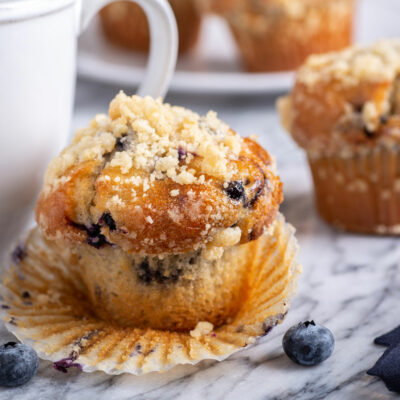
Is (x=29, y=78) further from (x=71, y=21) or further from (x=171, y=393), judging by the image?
(x=171, y=393)

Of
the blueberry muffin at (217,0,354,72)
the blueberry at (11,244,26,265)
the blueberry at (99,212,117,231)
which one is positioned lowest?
the blueberry at (11,244,26,265)

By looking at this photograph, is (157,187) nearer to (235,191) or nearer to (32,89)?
(235,191)

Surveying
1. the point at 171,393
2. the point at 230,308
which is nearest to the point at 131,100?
the point at 230,308

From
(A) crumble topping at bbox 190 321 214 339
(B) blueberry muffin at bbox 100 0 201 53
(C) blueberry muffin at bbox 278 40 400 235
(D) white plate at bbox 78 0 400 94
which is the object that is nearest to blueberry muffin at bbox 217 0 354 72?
(D) white plate at bbox 78 0 400 94

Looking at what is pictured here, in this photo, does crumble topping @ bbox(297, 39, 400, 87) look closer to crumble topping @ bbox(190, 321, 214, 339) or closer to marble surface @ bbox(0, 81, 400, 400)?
marble surface @ bbox(0, 81, 400, 400)

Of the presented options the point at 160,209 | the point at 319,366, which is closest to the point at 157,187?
the point at 160,209

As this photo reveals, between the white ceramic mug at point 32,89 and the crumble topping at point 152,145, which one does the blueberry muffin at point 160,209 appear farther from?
the white ceramic mug at point 32,89
